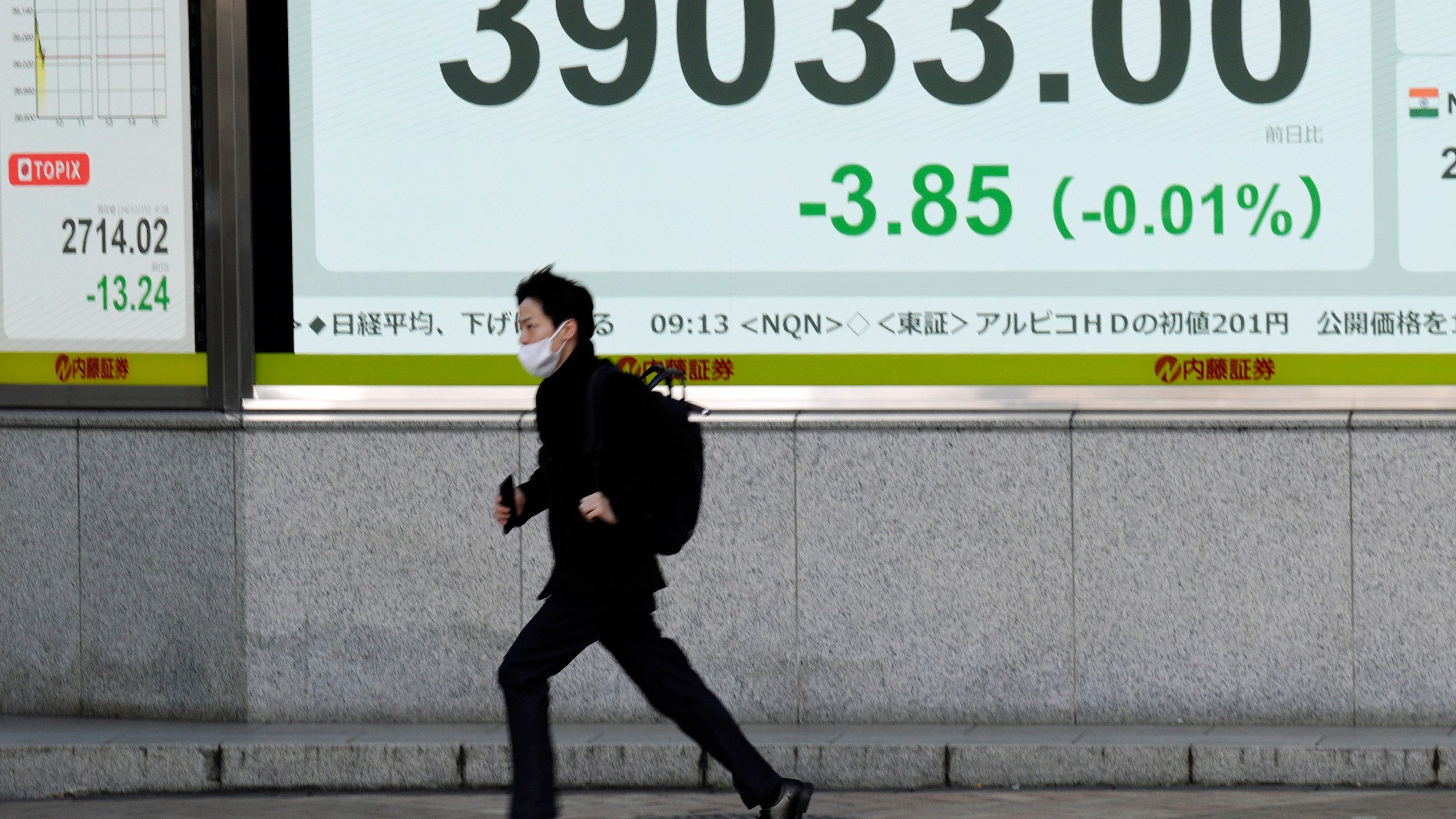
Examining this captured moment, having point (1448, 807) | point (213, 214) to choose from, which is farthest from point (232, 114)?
point (1448, 807)

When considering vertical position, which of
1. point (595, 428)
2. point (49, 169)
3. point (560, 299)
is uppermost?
point (49, 169)

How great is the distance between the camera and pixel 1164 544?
279 inches

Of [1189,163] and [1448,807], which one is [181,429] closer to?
[1189,163]

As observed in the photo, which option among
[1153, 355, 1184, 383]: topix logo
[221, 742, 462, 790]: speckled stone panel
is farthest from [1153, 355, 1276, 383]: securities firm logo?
[221, 742, 462, 790]: speckled stone panel

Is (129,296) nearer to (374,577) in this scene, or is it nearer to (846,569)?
(374,577)

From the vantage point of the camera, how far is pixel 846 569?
7.15 metres

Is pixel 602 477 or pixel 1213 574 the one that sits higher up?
pixel 602 477

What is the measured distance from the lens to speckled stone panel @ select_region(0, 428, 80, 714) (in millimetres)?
7375

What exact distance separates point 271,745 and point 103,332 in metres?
2.01

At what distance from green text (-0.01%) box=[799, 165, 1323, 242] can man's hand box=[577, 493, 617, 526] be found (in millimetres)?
2539

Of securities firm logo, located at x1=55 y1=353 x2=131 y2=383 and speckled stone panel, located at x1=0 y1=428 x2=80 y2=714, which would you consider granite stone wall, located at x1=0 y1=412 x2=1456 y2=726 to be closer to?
speckled stone panel, located at x1=0 y1=428 x2=80 y2=714

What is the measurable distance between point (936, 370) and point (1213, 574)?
134 centimetres

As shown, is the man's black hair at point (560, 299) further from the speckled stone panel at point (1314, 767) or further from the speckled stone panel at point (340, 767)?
the speckled stone panel at point (1314, 767)

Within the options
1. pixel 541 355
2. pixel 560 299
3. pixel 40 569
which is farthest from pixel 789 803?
pixel 40 569
